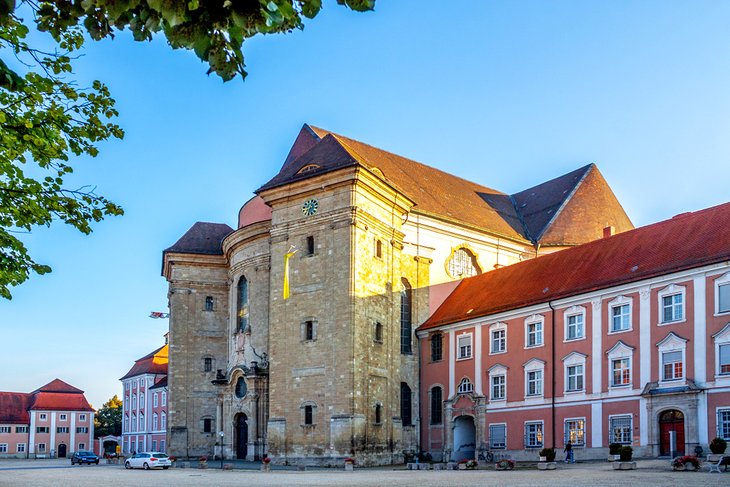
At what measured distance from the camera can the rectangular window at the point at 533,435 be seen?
120ft

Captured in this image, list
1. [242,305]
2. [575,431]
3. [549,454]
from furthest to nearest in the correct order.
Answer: [242,305], [575,431], [549,454]

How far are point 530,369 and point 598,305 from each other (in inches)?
190

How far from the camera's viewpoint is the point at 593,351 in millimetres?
34844

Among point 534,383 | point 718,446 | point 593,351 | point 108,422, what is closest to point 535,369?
point 534,383

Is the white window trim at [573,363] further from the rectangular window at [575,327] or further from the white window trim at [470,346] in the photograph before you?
the white window trim at [470,346]

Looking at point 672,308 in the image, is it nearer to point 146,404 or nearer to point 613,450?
point 613,450

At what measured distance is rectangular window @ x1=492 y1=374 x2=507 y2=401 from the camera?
39.1 m

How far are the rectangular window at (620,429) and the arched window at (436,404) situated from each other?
11.6 metres

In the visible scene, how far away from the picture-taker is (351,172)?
1567 inches

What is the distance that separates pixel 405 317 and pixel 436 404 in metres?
5.02

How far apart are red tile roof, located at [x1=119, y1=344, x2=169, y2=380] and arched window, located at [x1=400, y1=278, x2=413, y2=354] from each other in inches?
1723

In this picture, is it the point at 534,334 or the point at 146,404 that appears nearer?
the point at 534,334

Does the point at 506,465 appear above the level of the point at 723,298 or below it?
below

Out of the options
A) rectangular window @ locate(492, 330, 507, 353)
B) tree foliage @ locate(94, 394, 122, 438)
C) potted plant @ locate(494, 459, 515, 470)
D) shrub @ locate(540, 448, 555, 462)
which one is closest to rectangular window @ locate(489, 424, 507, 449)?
rectangular window @ locate(492, 330, 507, 353)
